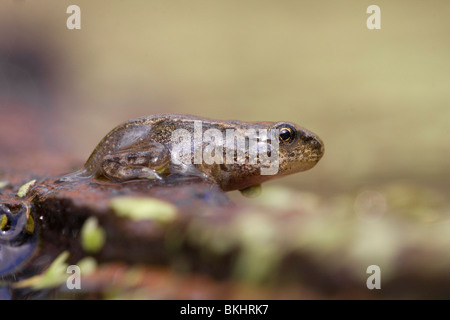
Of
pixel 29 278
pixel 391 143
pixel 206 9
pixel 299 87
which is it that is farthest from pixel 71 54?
pixel 391 143

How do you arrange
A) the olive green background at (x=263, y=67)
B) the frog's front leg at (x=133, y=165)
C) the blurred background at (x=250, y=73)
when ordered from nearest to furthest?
the frog's front leg at (x=133, y=165), the blurred background at (x=250, y=73), the olive green background at (x=263, y=67)

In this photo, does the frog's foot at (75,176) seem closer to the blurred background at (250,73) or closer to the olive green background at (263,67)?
the blurred background at (250,73)

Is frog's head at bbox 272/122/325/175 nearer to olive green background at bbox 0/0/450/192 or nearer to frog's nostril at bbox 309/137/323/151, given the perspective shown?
frog's nostril at bbox 309/137/323/151

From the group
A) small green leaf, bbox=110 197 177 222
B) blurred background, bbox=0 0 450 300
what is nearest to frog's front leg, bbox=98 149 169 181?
small green leaf, bbox=110 197 177 222

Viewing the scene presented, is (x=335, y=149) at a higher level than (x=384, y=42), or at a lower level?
lower

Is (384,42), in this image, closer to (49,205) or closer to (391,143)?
(391,143)

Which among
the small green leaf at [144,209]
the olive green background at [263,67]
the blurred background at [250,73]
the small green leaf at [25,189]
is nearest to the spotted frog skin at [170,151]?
the small green leaf at [25,189]
